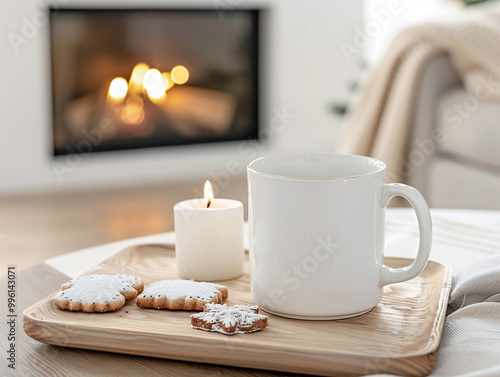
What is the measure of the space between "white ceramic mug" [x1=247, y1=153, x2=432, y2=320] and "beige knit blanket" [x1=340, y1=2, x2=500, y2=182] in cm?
135

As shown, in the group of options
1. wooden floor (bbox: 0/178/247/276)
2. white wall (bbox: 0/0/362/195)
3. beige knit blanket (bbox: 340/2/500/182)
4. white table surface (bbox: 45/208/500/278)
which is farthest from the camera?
white wall (bbox: 0/0/362/195)

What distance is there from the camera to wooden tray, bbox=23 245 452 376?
527 millimetres

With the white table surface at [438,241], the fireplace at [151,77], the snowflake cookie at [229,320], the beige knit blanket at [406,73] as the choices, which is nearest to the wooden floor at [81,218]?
the fireplace at [151,77]

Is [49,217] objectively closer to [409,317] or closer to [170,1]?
[170,1]

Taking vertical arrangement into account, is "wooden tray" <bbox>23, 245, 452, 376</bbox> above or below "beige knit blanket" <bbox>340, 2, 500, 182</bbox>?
below

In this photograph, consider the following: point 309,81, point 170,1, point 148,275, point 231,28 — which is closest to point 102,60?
point 170,1

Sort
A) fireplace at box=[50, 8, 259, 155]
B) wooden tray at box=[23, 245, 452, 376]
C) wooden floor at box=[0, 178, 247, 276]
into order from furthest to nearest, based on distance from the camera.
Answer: fireplace at box=[50, 8, 259, 155]
wooden floor at box=[0, 178, 247, 276]
wooden tray at box=[23, 245, 452, 376]

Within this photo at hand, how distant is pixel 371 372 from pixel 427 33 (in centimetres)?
167

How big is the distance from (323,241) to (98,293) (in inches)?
7.8

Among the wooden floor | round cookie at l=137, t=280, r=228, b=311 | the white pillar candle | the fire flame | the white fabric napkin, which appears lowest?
the wooden floor

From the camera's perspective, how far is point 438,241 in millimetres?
912

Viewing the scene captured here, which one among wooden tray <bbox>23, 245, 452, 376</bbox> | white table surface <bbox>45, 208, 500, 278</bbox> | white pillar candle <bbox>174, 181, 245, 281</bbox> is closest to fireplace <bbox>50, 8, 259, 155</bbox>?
white table surface <bbox>45, 208, 500, 278</bbox>

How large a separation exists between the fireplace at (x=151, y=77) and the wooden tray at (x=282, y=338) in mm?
2368

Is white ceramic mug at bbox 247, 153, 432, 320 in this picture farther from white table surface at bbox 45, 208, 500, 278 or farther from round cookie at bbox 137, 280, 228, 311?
white table surface at bbox 45, 208, 500, 278
